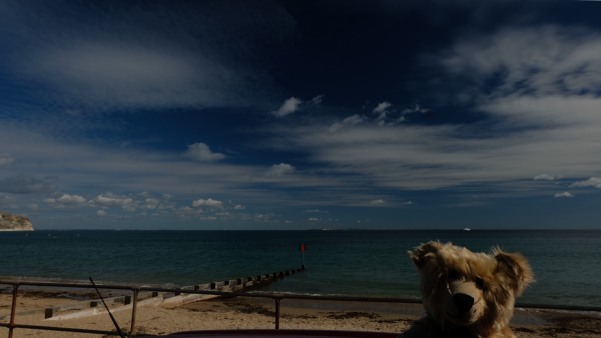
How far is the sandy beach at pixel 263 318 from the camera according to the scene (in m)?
13.5

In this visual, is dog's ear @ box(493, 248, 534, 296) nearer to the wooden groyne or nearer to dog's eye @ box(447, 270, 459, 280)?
dog's eye @ box(447, 270, 459, 280)

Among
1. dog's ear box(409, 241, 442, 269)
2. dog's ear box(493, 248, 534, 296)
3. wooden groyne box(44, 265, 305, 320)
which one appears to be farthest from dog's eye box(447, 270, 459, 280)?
wooden groyne box(44, 265, 305, 320)

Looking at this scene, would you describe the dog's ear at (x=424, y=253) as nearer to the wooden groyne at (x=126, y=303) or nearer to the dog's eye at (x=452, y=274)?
the dog's eye at (x=452, y=274)

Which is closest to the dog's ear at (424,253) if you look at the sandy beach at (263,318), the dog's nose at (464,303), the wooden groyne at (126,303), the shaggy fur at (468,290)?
the shaggy fur at (468,290)

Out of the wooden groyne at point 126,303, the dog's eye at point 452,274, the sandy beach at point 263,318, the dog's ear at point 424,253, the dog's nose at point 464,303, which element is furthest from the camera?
the wooden groyne at point 126,303

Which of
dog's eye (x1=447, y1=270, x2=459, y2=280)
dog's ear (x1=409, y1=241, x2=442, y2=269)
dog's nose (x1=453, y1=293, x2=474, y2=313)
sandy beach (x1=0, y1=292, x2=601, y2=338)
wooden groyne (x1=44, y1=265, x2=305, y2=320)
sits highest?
dog's ear (x1=409, y1=241, x2=442, y2=269)

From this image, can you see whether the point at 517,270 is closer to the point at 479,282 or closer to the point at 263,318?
the point at 479,282

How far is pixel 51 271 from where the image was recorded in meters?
43.8

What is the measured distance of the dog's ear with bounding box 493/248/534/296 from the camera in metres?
2.06

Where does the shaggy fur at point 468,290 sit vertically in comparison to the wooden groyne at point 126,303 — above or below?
above

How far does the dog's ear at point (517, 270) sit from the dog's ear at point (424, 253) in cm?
30

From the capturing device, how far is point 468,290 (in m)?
1.92

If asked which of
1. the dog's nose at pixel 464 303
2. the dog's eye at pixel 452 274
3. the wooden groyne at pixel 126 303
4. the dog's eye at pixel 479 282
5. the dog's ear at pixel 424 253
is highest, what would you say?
the dog's ear at pixel 424 253

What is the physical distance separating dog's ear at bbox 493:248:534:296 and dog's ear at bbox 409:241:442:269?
296 mm
